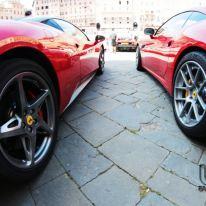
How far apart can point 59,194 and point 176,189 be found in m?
0.83

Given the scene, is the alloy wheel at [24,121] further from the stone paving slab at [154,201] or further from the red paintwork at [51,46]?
the stone paving slab at [154,201]

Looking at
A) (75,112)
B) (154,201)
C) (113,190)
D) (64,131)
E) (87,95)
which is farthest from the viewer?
(87,95)

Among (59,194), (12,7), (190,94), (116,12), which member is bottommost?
(59,194)

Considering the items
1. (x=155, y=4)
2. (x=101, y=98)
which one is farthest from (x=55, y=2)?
(x=101, y=98)

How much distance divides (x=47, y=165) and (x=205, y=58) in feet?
5.29

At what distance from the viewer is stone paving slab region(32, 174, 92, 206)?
4.99ft

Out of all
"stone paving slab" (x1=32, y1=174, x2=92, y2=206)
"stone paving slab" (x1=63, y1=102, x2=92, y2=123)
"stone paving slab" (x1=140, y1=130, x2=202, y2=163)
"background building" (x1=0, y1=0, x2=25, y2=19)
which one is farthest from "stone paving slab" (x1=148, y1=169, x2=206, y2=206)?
"background building" (x1=0, y1=0, x2=25, y2=19)

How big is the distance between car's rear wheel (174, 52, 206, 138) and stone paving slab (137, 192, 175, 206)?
76 cm

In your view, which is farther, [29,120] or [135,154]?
[135,154]

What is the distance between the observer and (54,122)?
6.14ft

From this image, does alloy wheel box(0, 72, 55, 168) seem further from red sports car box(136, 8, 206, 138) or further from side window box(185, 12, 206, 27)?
side window box(185, 12, 206, 27)

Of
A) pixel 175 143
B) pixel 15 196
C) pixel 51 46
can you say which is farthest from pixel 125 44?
pixel 15 196

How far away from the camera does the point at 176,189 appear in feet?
5.27

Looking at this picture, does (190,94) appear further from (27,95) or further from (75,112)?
(27,95)
